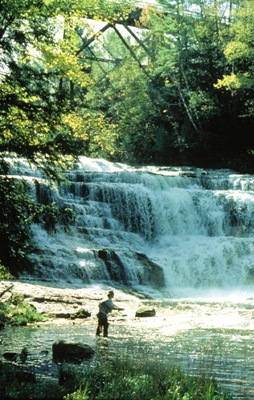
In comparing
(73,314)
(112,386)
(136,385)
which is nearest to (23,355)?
(112,386)

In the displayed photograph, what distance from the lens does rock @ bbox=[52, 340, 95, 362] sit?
700 centimetres

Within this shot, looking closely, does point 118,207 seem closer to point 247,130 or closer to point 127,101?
point 247,130

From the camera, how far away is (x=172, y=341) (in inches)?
352

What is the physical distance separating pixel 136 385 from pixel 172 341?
4.34m

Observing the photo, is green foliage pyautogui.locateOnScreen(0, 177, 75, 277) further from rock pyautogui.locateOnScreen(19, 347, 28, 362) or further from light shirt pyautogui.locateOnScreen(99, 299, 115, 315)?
light shirt pyautogui.locateOnScreen(99, 299, 115, 315)

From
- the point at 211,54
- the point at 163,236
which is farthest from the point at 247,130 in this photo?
the point at 163,236

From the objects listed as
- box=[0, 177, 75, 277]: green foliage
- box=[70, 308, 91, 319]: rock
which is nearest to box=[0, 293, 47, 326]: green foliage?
box=[70, 308, 91, 319]: rock

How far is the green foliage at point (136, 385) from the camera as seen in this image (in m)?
4.55

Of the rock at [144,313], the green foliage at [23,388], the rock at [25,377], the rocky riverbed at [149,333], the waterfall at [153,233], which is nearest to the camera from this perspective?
the green foliage at [23,388]

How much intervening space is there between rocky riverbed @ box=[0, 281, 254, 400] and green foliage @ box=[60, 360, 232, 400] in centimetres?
59

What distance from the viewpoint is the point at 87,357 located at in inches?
284

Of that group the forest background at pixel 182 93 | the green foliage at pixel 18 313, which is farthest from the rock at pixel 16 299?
the forest background at pixel 182 93

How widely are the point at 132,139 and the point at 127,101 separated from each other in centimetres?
353

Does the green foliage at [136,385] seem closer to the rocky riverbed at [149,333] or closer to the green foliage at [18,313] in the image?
the rocky riverbed at [149,333]
